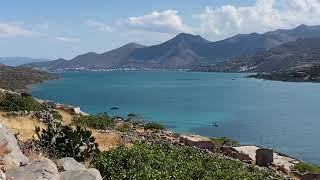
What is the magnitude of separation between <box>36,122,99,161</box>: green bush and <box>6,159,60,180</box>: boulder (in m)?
4.26

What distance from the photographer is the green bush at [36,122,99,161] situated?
1499cm

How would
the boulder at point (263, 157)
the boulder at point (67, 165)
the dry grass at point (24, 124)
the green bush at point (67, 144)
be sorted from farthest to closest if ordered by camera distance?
1. the boulder at point (263, 157)
2. the dry grass at point (24, 124)
3. the green bush at point (67, 144)
4. the boulder at point (67, 165)

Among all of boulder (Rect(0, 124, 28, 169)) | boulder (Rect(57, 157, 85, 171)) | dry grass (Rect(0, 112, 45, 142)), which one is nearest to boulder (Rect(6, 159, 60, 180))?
boulder (Rect(0, 124, 28, 169))

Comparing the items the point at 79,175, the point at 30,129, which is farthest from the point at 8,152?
the point at 30,129

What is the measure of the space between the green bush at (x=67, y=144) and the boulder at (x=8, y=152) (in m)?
3.34

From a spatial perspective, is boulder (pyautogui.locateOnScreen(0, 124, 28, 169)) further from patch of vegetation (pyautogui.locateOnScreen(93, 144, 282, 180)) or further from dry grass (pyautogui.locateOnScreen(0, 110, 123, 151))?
dry grass (pyautogui.locateOnScreen(0, 110, 123, 151))

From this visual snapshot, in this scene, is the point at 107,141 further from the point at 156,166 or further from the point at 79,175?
the point at 79,175

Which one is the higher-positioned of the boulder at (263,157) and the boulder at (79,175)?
the boulder at (79,175)

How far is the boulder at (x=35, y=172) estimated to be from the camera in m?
9.76

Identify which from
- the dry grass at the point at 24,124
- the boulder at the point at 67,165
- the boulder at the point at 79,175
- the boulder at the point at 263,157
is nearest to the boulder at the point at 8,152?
the boulder at the point at 67,165

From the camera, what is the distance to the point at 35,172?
9977mm

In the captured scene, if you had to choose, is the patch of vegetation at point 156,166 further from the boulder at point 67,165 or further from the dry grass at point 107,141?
the dry grass at point 107,141

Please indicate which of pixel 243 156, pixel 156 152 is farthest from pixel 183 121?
pixel 156 152

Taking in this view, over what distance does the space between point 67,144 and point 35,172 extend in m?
5.17
